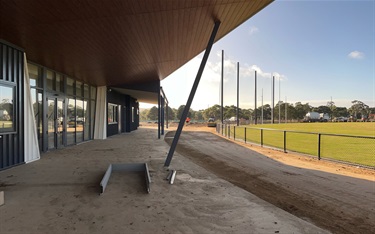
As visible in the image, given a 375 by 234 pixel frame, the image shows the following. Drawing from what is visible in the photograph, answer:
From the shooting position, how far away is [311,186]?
5.40 metres

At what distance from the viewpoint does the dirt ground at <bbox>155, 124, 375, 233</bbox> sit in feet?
12.3

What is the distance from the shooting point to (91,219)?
3506 mm

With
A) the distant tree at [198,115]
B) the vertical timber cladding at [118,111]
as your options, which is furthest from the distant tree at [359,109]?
the vertical timber cladding at [118,111]

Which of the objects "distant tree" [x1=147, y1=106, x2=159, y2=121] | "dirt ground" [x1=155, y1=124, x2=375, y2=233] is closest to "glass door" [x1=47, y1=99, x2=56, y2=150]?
"dirt ground" [x1=155, y1=124, x2=375, y2=233]

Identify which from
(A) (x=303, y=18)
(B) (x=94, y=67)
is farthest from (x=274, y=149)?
(A) (x=303, y=18)

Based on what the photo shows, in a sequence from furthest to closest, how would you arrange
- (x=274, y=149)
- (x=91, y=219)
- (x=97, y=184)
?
(x=274, y=149), (x=97, y=184), (x=91, y=219)

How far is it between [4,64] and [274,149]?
10.6 m

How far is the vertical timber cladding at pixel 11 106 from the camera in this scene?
21.6 ft

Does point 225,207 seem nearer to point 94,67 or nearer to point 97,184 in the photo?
point 97,184

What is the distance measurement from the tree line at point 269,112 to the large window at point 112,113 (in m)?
47.9

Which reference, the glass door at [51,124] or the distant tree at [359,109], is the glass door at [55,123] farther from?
the distant tree at [359,109]

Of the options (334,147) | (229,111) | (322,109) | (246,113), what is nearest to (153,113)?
(229,111)

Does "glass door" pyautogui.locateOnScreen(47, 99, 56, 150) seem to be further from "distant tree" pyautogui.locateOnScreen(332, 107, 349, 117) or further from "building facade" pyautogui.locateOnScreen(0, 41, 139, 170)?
"distant tree" pyautogui.locateOnScreen(332, 107, 349, 117)

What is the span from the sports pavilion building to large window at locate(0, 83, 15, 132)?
0.03 meters
